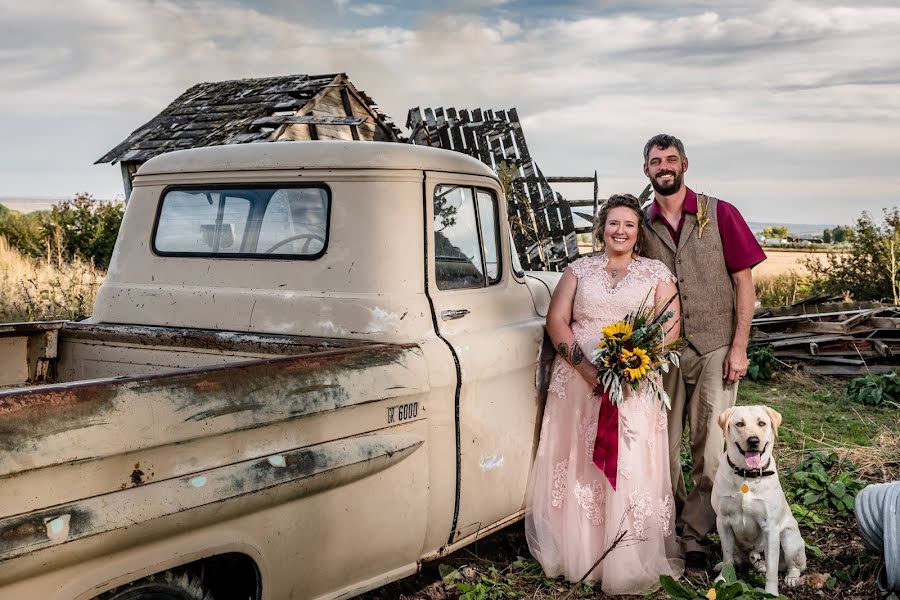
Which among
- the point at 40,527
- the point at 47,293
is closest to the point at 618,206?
the point at 40,527

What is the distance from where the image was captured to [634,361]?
13.0 ft

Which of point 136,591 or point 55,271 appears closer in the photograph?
point 136,591

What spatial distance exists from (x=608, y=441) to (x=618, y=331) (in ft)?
1.84

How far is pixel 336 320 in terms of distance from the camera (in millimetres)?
3553

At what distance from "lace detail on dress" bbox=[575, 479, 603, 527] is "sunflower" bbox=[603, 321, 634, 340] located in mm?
768

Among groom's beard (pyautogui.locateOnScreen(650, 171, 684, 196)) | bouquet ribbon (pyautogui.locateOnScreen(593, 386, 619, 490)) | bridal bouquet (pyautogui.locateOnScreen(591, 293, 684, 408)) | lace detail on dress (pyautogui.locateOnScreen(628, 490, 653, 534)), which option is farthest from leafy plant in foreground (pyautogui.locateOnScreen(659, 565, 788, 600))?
groom's beard (pyautogui.locateOnScreen(650, 171, 684, 196))

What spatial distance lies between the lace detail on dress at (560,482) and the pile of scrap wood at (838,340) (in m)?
6.61

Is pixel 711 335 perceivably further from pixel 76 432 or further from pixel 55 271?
pixel 55 271

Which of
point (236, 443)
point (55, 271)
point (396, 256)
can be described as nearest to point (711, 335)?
point (396, 256)

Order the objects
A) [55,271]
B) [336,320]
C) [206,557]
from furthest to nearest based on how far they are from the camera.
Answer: [55,271]
[336,320]
[206,557]

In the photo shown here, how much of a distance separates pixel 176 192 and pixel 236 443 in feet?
6.70

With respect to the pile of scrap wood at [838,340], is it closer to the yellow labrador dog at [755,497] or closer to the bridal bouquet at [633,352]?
the yellow labrador dog at [755,497]

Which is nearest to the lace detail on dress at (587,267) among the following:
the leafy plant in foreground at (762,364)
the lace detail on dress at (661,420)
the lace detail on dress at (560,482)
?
the lace detail on dress at (661,420)

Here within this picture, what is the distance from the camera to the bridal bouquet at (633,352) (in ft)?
13.0
